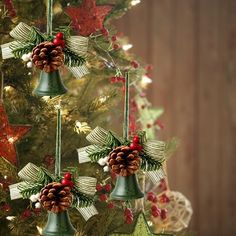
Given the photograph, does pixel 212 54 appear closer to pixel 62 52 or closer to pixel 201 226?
pixel 201 226

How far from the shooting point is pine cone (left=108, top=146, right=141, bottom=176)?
1.19m

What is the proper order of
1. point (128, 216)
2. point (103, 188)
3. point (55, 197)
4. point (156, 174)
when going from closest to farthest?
point (55, 197), point (156, 174), point (128, 216), point (103, 188)

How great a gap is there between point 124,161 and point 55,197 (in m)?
0.15

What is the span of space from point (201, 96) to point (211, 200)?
20.7 inches

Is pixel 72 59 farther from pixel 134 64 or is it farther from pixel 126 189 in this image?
pixel 134 64

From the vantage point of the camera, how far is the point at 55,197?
3.81ft

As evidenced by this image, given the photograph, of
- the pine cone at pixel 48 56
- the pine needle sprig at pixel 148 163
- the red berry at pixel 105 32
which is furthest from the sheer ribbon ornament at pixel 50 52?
the red berry at pixel 105 32

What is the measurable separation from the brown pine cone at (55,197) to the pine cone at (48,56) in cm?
22

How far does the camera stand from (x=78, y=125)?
156 cm

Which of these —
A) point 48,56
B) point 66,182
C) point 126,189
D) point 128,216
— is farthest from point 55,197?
point 128,216

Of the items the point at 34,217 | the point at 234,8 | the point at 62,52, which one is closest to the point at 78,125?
the point at 34,217

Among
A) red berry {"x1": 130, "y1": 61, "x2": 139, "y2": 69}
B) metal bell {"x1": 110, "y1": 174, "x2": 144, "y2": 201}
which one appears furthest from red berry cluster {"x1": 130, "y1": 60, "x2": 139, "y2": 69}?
metal bell {"x1": 110, "y1": 174, "x2": 144, "y2": 201}

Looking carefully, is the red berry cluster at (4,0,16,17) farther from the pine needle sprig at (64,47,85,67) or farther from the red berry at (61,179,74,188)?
the red berry at (61,179,74,188)

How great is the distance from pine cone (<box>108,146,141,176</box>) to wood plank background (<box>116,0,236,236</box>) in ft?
6.40
